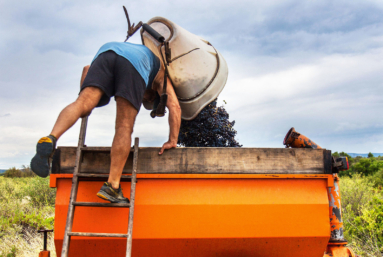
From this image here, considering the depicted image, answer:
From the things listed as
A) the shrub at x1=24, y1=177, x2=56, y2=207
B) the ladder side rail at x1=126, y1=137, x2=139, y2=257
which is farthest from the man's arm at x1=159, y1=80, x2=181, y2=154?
the shrub at x1=24, y1=177, x2=56, y2=207

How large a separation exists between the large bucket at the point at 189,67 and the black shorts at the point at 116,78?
0.94 metres

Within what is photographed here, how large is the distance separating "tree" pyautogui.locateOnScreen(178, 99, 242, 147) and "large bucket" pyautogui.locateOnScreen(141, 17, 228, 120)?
2.69 feet

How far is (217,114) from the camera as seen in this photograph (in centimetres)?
484

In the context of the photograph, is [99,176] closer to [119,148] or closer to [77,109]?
[119,148]

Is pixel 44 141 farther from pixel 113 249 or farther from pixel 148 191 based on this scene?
pixel 113 249

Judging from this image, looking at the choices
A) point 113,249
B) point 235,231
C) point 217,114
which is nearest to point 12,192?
point 217,114

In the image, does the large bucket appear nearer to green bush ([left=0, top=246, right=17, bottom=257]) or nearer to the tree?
the tree

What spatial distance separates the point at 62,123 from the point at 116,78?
2.04 ft

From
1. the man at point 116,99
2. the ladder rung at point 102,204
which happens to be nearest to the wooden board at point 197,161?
the man at point 116,99

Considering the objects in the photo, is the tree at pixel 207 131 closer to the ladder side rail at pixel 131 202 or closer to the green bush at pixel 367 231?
the ladder side rail at pixel 131 202

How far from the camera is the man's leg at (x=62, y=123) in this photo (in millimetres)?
2158

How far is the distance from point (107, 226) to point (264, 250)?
1391 mm

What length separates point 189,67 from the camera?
3572 mm

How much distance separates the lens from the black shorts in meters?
2.52
